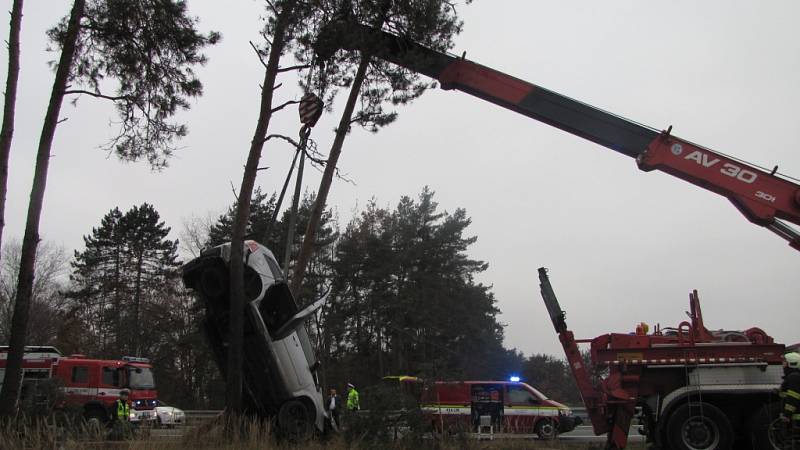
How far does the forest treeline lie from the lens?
40406 mm

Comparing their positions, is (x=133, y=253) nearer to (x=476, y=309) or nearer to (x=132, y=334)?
(x=132, y=334)

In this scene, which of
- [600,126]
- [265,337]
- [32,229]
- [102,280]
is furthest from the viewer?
[102,280]

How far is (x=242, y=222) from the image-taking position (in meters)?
10.3

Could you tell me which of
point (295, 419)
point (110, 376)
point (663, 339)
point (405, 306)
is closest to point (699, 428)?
point (663, 339)

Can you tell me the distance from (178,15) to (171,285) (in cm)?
3627

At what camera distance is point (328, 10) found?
11164 mm

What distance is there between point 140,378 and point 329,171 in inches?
539

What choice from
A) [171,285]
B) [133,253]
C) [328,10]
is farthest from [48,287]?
[328,10]

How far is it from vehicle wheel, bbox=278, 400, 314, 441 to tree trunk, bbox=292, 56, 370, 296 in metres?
3.57

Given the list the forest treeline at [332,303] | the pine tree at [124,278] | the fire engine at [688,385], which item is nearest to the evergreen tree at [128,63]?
the fire engine at [688,385]

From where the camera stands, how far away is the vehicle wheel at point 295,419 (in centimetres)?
959

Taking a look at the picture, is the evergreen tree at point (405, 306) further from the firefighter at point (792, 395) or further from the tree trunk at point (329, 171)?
the firefighter at point (792, 395)

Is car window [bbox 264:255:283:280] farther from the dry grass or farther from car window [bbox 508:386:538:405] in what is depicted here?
car window [bbox 508:386:538:405]

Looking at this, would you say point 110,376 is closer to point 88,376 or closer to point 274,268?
point 88,376
